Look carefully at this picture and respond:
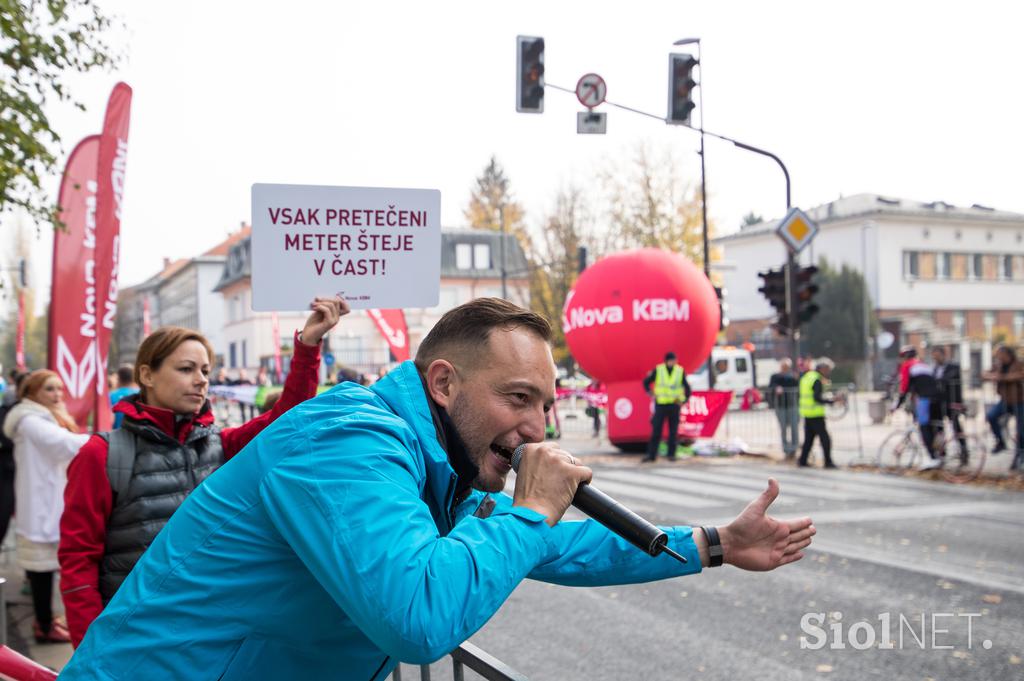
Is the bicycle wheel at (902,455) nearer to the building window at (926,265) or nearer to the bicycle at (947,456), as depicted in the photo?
the bicycle at (947,456)

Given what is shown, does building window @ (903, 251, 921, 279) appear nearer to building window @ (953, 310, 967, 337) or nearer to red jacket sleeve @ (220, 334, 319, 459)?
building window @ (953, 310, 967, 337)

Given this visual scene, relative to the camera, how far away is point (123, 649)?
1.81 m

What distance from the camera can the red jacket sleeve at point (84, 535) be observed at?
3260 millimetres

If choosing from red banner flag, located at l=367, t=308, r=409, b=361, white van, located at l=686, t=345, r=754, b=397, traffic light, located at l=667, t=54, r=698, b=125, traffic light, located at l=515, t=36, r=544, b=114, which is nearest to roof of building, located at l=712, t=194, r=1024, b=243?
white van, located at l=686, t=345, r=754, b=397

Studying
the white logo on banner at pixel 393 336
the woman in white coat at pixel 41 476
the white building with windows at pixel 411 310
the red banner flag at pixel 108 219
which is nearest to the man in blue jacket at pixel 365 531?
the woman in white coat at pixel 41 476

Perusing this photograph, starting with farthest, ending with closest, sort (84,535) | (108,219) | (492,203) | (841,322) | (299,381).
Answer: (492,203)
(841,322)
(108,219)
(299,381)
(84,535)

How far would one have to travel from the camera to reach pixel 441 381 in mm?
1955

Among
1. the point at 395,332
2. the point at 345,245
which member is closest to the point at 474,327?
the point at 345,245

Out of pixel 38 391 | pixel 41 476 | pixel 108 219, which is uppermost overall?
pixel 108 219

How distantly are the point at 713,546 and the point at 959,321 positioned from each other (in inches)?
2684

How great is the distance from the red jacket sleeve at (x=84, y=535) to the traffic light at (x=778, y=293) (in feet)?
52.8

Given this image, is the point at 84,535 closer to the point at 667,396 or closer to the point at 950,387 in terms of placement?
the point at 667,396

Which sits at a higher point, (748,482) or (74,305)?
(74,305)

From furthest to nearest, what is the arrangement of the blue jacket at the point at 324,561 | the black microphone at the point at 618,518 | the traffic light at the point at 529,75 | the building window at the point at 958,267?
the building window at the point at 958,267 → the traffic light at the point at 529,75 → the black microphone at the point at 618,518 → the blue jacket at the point at 324,561
